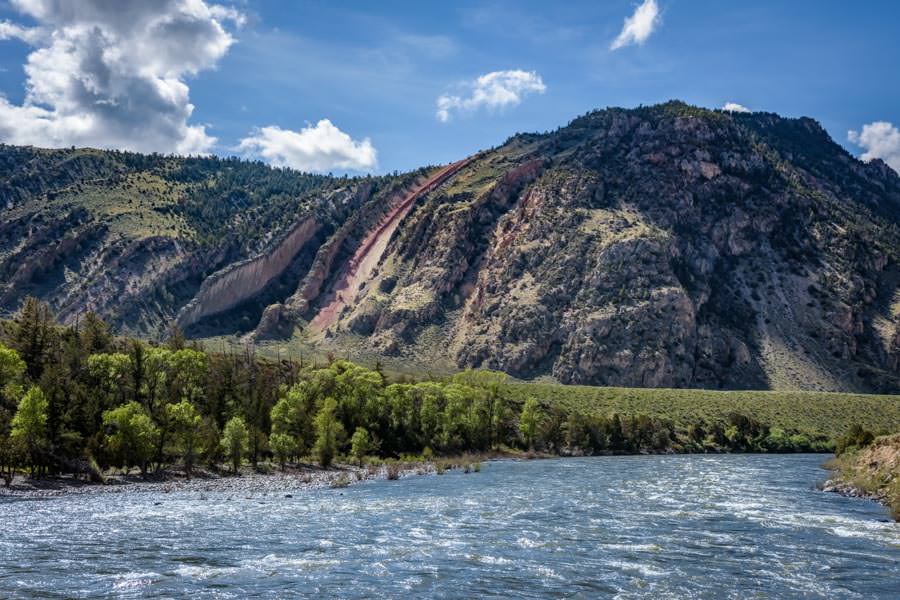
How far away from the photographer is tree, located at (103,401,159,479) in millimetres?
63812

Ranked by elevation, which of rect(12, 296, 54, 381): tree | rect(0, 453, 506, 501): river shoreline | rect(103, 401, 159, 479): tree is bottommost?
rect(0, 453, 506, 501): river shoreline

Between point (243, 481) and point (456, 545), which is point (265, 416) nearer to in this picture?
point (243, 481)

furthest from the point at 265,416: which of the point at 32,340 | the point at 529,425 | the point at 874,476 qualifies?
the point at 874,476

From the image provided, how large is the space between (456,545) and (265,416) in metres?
61.3

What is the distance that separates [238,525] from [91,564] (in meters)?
11.0

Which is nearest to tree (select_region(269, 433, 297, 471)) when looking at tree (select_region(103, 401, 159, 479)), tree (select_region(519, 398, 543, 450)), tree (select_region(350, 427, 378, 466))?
tree (select_region(350, 427, 378, 466))

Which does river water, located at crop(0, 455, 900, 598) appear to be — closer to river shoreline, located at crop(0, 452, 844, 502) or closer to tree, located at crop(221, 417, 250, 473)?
river shoreline, located at crop(0, 452, 844, 502)

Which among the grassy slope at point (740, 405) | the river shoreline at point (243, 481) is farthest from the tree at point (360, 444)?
the grassy slope at point (740, 405)

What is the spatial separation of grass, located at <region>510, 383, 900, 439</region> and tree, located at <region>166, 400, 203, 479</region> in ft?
265

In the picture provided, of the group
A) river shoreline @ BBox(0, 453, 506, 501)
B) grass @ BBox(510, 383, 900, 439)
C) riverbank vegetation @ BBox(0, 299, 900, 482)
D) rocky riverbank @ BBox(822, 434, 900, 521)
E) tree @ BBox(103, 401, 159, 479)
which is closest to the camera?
rocky riverbank @ BBox(822, 434, 900, 521)

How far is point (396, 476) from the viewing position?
71.0 meters

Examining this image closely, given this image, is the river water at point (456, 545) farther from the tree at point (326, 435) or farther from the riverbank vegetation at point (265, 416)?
the tree at point (326, 435)

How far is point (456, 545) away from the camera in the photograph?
32.2 meters

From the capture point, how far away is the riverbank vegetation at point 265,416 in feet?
210
